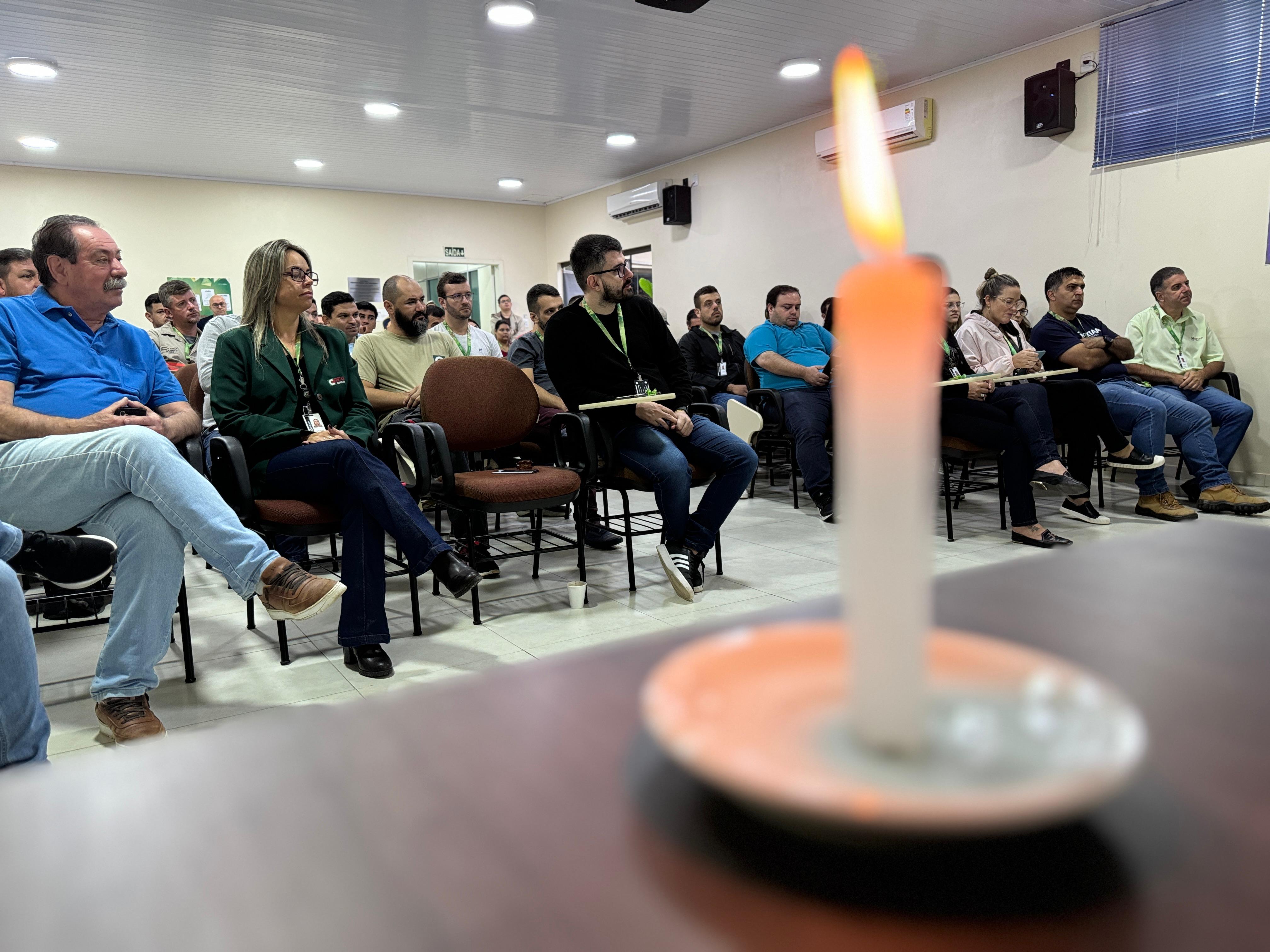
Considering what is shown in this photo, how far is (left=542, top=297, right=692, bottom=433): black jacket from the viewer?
10.8 ft

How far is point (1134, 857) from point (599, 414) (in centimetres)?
299

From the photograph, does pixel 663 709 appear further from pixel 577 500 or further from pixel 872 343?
pixel 577 500

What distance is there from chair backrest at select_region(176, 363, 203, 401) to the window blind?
5.36 m

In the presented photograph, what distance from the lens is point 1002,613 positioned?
1.63 ft

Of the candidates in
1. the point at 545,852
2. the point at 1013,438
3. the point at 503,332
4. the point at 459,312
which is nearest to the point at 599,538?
the point at 459,312

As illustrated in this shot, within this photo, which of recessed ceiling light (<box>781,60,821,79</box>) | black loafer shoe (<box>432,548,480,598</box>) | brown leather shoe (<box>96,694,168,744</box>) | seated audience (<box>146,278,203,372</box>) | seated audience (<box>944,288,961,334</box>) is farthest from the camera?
recessed ceiling light (<box>781,60,821,79</box>)

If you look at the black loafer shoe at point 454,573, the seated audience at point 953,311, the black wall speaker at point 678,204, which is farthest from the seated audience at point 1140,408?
the black wall speaker at point 678,204

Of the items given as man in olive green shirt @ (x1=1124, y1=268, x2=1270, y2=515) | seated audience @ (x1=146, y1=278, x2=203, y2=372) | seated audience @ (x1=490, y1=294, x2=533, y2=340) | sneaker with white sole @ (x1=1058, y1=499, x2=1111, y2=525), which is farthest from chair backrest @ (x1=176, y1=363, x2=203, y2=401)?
seated audience @ (x1=490, y1=294, x2=533, y2=340)

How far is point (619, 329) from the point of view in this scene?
3.46 m

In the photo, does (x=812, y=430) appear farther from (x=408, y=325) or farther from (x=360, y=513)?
(x=360, y=513)

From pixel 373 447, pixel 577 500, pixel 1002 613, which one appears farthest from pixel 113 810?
pixel 577 500

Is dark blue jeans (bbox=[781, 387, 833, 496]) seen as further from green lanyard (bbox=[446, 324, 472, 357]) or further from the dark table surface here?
the dark table surface

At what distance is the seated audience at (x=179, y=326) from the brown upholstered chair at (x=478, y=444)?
2710 millimetres

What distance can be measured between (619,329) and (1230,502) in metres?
3.17
